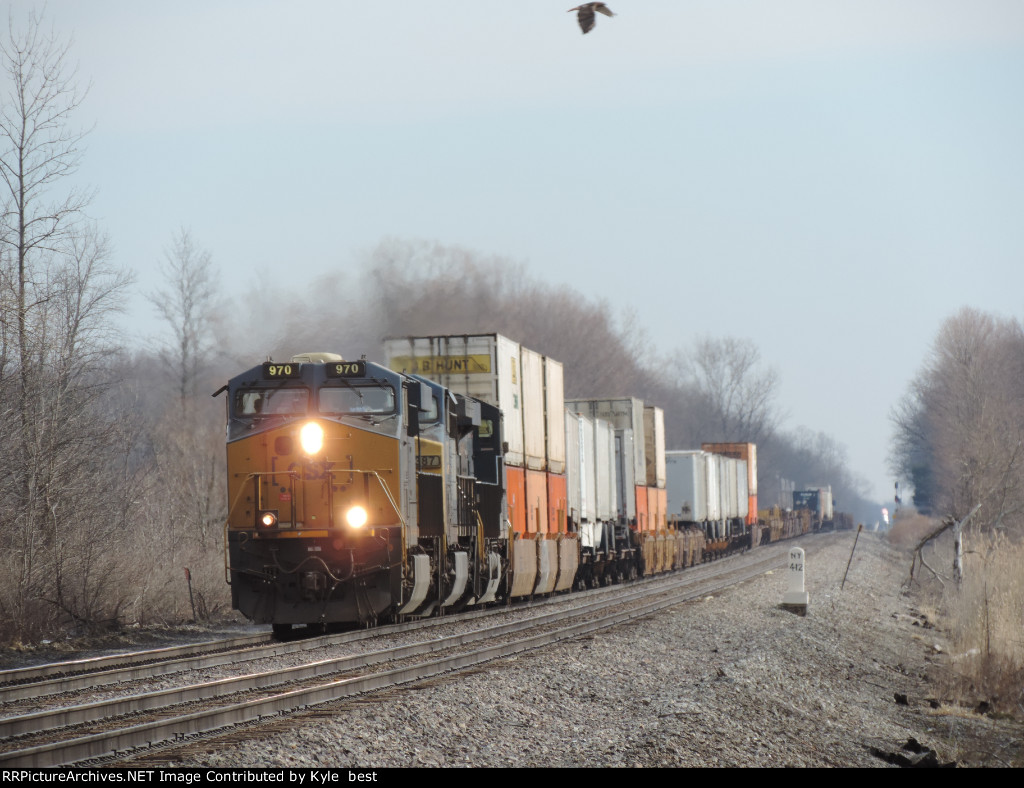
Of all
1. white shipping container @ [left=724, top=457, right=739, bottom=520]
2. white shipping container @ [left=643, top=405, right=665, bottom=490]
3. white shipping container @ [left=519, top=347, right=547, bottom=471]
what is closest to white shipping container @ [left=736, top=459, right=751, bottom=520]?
white shipping container @ [left=724, top=457, right=739, bottom=520]

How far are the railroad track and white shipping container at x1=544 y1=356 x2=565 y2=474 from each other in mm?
5439

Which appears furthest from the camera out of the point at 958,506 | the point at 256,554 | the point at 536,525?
the point at 958,506

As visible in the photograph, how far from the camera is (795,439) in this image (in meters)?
184

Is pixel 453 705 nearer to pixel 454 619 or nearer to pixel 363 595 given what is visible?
pixel 363 595

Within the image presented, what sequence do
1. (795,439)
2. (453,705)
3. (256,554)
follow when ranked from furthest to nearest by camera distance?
(795,439), (256,554), (453,705)

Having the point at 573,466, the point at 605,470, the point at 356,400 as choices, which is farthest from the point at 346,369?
the point at 605,470

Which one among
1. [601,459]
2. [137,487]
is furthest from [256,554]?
[601,459]

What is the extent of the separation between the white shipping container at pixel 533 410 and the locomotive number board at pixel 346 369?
22.2 ft

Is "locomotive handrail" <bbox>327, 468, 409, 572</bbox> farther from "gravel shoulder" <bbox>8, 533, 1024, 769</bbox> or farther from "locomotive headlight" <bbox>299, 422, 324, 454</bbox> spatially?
"gravel shoulder" <bbox>8, 533, 1024, 769</bbox>

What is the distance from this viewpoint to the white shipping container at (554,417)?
23.6m

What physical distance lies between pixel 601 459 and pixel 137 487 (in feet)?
38.3

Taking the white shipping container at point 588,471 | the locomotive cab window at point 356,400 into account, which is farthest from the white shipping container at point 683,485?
the locomotive cab window at point 356,400

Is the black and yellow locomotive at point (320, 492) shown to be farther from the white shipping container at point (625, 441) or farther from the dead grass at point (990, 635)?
the white shipping container at point (625, 441)

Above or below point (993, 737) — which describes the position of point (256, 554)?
above
